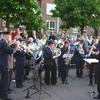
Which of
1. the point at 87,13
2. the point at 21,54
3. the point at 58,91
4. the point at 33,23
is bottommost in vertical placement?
the point at 58,91

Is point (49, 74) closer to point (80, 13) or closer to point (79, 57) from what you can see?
point (79, 57)

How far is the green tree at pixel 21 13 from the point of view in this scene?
17359 mm

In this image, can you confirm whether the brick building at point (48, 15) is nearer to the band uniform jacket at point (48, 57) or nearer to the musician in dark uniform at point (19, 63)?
the band uniform jacket at point (48, 57)

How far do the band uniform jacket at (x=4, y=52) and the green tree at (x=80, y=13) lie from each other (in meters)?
15.5

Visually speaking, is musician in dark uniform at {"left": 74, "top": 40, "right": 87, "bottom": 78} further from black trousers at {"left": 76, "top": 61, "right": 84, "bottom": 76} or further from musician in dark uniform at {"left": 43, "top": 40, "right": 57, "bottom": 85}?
musician in dark uniform at {"left": 43, "top": 40, "right": 57, "bottom": 85}

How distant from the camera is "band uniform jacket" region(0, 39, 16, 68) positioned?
6.83m

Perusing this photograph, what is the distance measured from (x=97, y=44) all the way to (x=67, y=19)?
11.8m

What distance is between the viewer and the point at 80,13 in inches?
880

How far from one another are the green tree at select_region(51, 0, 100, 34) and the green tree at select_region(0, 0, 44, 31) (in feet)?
12.4

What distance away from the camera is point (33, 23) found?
65.1 ft

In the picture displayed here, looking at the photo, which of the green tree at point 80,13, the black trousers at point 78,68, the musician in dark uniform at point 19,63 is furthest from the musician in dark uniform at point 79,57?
the green tree at point 80,13

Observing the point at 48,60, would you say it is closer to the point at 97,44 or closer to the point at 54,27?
the point at 97,44

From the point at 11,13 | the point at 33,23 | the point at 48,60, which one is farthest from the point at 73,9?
the point at 48,60

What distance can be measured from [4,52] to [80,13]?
16661 millimetres
